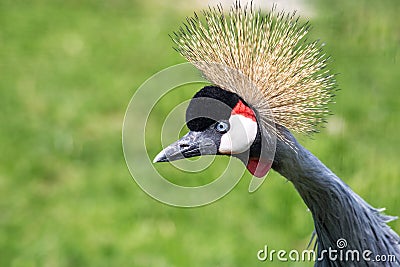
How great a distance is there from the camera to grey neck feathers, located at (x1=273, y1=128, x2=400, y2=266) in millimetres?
1243

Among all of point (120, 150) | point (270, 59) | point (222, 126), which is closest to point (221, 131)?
point (222, 126)

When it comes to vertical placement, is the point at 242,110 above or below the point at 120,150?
below

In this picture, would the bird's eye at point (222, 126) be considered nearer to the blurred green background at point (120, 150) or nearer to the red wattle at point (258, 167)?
the red wattle at point (258, 167)

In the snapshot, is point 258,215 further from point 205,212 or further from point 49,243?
point 49,243

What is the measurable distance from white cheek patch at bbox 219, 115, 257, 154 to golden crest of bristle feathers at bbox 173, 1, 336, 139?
45mm

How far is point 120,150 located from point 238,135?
1.73m

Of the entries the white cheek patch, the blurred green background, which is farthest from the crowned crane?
the blurred green background

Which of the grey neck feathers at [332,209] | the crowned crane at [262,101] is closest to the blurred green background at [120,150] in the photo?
the grey neck feathers at [332,209]

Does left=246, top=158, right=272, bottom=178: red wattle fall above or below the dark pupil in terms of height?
below

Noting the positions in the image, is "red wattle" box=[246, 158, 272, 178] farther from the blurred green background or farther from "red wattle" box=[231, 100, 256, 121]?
the blurred green background

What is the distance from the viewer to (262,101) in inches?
49.0

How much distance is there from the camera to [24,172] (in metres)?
2.77

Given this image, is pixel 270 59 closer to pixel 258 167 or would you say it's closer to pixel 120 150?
pixel 258 167

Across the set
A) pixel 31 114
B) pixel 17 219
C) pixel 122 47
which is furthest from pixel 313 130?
pixel 122 47
